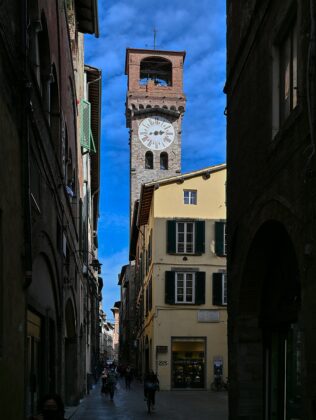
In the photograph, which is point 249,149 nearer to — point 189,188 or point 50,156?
point 50,156

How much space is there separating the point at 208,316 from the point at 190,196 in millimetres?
6681

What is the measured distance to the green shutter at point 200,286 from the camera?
1433 inches

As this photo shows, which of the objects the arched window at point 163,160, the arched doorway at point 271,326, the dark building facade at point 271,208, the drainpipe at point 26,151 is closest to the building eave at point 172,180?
the dark building facade at point 271,208

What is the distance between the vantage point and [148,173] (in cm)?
6519

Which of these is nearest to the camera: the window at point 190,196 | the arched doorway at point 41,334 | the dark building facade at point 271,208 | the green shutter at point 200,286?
the dark building facade at point 271,208

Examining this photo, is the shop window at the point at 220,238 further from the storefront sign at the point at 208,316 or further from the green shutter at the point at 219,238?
the storefront sign at the point at 208,316

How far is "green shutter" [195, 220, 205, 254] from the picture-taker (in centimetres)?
3681

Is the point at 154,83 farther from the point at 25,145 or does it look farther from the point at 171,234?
the point at 25,145

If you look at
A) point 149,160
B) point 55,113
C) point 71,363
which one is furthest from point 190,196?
point 149,160

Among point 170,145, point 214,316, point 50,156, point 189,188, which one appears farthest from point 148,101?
point 50,156

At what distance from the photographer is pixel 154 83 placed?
68.5 m

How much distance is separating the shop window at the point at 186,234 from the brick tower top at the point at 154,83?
102 ft

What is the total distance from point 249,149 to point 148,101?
55.8m

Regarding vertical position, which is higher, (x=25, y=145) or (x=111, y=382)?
(x=25, y=145)
